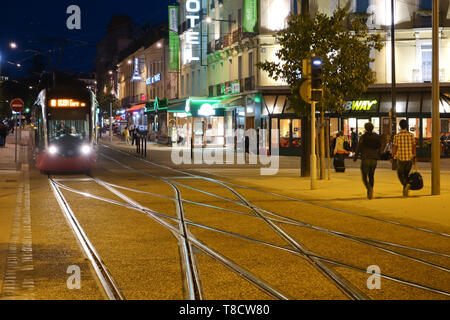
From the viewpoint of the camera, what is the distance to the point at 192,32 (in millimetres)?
55375

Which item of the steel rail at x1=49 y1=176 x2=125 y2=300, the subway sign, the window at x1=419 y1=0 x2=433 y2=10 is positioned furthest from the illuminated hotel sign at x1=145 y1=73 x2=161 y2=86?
the steel rail at x1=49 y1=176 x2=125 y2=300

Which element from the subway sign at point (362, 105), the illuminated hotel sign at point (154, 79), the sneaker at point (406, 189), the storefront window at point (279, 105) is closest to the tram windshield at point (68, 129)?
the sneaker at point (406, 189)

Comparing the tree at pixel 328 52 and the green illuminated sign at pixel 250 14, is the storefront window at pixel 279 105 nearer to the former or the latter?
the green illuminated sign at pixel 250 14

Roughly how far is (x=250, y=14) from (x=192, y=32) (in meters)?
13.6

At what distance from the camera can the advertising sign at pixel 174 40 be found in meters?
60.5

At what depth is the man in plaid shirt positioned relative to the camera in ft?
51.8

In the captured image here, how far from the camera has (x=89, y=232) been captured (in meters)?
10.9

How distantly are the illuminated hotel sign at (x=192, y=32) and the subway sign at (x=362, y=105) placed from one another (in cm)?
1892

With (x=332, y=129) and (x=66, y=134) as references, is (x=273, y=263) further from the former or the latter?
(x=332, y=129)

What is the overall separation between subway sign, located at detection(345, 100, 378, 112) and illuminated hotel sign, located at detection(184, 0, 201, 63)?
1892 cm

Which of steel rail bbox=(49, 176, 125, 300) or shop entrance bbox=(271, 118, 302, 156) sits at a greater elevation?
shop entrance bbox=(271, 118, 302, 156)

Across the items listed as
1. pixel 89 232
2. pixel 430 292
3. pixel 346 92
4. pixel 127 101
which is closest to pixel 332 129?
pixel 346 92

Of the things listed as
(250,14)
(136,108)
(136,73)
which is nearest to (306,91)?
(250,14)

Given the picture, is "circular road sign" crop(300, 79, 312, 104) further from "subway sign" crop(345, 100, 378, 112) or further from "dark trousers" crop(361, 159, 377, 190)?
"subway sign" crop(345, 100, 378, 112)
